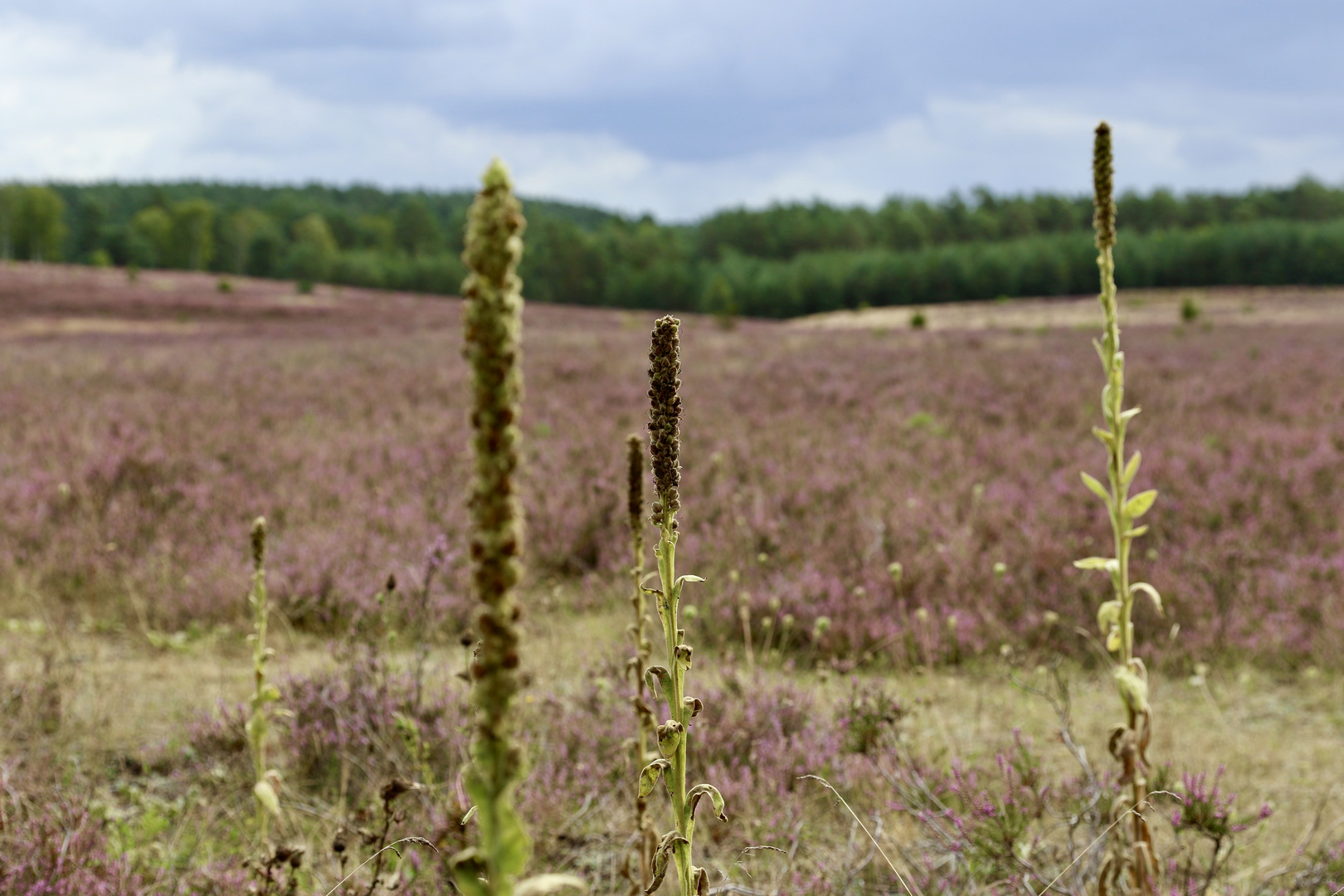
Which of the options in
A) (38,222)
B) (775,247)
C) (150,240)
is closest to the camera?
(38,222)

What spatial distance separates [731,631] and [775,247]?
11096cm

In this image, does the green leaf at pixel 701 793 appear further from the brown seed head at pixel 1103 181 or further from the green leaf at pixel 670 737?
the brown seed head at pixel 1103 181

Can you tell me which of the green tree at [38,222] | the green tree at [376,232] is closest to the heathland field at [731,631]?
the green tree at [38,222]

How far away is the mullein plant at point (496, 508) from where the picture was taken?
0.54 metres

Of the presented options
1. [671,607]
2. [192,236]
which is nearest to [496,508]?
[671,607]

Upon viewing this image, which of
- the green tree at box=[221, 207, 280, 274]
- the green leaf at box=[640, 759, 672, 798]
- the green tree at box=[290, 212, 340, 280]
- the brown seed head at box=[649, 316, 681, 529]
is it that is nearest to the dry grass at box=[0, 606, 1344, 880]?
the green leaf at box=[640, 759, 672, 798]

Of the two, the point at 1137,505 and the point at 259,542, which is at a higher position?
the point at 1137,505

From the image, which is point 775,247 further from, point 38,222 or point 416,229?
point 38,222

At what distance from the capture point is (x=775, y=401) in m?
9.88

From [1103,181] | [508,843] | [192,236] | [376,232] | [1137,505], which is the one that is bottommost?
[508,843]

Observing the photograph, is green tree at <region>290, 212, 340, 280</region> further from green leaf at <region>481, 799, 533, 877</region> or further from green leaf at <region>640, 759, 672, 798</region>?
green leaf at <region>481, 799, 533, 877</region>

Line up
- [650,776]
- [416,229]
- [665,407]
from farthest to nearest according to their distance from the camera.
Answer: [416,229] → [650,776] → [665,407]

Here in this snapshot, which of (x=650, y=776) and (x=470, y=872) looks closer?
(x=470, y=872)

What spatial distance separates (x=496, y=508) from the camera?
0.56 m
